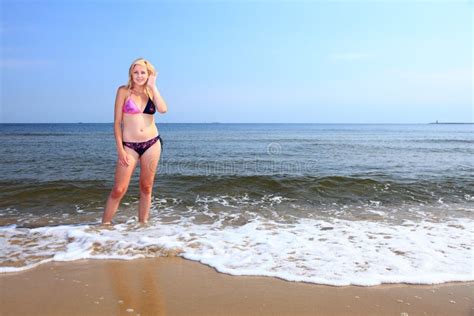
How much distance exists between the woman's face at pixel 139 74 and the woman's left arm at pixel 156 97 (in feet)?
0.26

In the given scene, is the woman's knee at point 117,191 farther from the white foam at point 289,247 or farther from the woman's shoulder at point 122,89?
the woman's shoulder at point 122,89

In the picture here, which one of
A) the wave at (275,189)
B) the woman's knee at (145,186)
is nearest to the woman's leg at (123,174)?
the woman's knee at (145,186)

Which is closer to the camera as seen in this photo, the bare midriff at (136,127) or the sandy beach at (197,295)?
the sandy beach at (197,295)

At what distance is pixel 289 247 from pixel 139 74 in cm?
302

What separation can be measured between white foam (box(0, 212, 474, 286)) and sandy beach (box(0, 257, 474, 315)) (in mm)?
206

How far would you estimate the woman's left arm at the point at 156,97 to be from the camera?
16.1 ft

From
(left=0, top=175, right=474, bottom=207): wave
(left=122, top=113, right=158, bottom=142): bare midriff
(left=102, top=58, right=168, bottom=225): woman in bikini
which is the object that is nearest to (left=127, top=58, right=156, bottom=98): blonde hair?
(left=102, top=58, right=168, bottom=225): woman in bikini

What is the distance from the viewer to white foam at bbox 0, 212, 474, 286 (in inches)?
146

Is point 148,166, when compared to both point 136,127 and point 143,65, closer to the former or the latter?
point 136,127

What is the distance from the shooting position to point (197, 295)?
10.3ft

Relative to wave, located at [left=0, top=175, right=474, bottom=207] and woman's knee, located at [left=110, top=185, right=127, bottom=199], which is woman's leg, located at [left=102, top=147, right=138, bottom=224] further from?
wave, located at [left=0, top=175, right=474, bottom=207]

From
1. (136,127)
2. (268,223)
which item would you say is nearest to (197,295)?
(136,127)

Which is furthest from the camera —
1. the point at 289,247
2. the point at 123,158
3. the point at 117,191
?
the point at 117,191

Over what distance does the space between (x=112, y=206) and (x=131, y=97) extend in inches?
65.1
